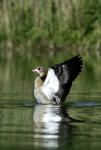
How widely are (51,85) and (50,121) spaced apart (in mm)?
3113

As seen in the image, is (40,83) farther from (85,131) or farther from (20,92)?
(85,131)

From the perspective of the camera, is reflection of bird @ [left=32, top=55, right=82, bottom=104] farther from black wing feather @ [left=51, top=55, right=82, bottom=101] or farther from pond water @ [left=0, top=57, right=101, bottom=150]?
pond water @ [left=0, top=57, right=101, bottom=150]

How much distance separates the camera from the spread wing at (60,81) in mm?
16047

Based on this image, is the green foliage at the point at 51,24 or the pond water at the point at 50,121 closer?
the pond water at the point at 50,121

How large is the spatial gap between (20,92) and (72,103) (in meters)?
2.74

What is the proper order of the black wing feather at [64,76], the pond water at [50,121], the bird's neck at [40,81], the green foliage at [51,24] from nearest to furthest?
the pond water at [50,121] → the black wing feather at [64,76] → the bird's neck at [40,81] → the green foliage at [51,24]

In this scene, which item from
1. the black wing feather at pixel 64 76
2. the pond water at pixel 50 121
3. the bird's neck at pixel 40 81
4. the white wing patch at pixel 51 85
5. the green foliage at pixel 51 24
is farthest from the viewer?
the green foliage at pixel 51 24

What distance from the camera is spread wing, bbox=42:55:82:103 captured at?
16.0 m

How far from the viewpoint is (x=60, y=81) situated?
53.2 feet

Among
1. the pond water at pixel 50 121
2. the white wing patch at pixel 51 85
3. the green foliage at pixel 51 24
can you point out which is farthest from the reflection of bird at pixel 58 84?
the green foliage at pixel 51 24

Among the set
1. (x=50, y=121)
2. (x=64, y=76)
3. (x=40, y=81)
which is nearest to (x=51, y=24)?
(x=40, y=81)

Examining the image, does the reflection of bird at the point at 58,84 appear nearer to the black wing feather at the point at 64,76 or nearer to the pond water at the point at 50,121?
the black wing feather at the point at 64,76

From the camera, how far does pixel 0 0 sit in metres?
39.2

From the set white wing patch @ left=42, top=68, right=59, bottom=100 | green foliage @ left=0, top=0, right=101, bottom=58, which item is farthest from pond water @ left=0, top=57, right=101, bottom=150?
green foliage @ left=0, top=0, right=101, bottom=58
